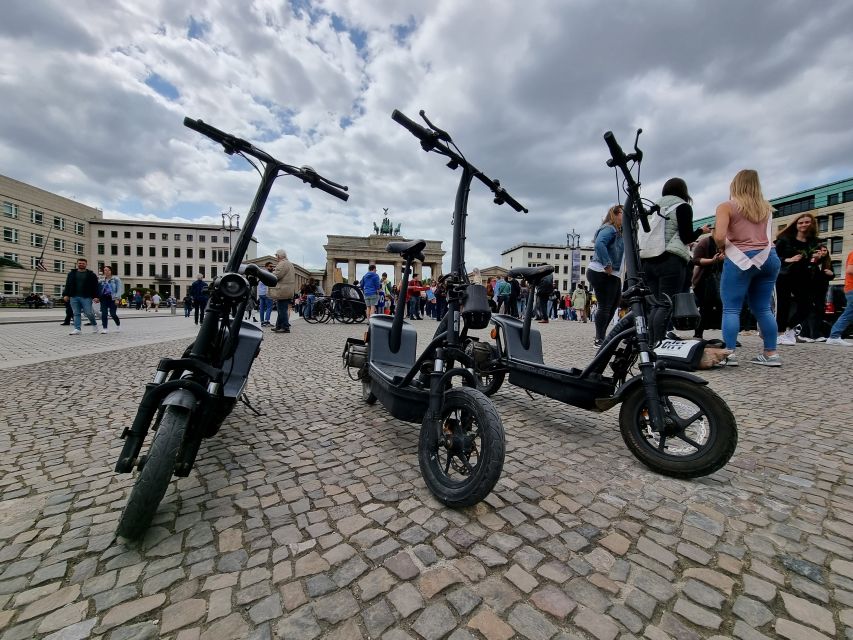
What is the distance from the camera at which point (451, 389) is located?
1873 mm

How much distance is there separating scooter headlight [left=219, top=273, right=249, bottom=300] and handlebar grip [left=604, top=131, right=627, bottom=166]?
2332 mm

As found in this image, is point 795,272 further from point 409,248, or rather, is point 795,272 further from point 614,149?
point 409,248

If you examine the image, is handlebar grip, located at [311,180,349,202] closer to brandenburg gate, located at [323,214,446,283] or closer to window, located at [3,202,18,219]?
brandenburg gate, located at [323,214,446,283]

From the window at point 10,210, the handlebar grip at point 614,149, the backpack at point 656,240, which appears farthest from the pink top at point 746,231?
the window at point 10,210

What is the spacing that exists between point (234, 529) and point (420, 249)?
5.99 ft

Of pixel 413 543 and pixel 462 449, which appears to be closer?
pixel 413 543

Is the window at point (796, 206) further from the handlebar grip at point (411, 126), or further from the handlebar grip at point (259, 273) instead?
the handlebar grip at point (259, 273)

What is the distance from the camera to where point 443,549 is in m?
1.46

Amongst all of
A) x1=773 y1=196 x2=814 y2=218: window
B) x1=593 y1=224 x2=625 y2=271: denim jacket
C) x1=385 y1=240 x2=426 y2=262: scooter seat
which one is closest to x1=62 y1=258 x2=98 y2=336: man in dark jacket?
x1=385 y1=240 x2=426 y2=262: scooter seat

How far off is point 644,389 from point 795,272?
7.74 metres

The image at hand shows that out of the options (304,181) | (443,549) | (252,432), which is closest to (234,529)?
(443,549)

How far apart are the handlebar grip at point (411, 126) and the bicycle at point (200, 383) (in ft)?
2.36

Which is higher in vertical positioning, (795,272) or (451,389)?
(795,272)

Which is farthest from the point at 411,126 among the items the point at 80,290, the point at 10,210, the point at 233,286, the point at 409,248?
the point at 10,210
